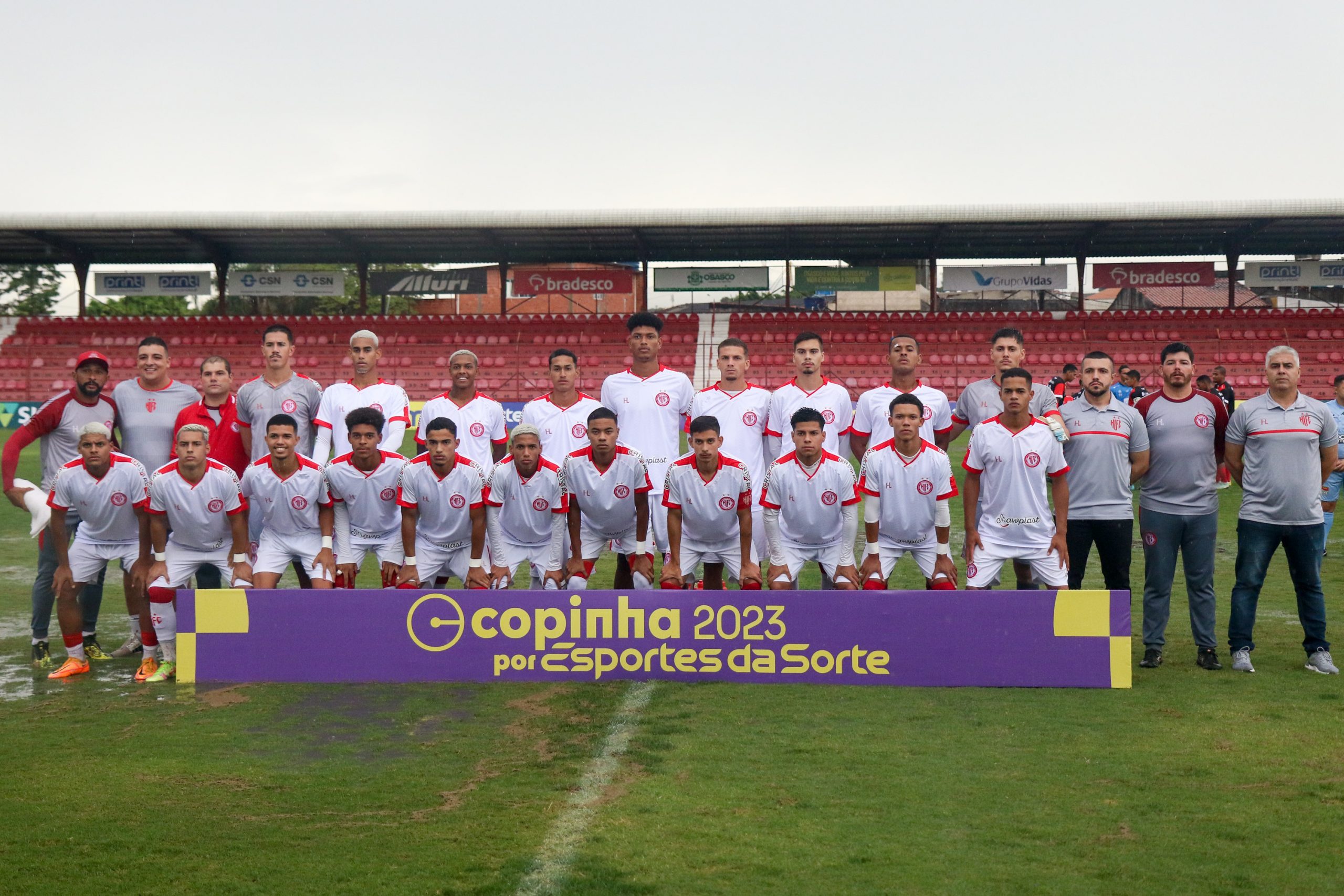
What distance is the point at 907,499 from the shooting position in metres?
7.32

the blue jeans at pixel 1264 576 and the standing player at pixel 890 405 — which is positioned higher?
the standing player at pixel 890 405

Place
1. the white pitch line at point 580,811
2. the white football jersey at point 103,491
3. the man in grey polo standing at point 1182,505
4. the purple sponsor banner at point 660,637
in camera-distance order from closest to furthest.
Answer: the white pitch line at point 580,811 < the purple sponsor banner at point 660,637 < the man in grey polo standing at point 1182,505 < the white football jersey at point 103,491

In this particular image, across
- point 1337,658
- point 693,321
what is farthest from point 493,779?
point 693,321

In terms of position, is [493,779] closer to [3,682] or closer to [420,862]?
[420,862]

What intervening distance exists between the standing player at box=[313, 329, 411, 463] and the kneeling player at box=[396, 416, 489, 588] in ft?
2.57

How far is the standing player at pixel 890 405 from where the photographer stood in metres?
8.18

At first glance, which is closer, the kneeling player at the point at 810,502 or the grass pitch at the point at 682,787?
the grass pitch at the point at 682,787

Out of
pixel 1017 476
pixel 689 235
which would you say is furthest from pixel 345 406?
pixel 689 235

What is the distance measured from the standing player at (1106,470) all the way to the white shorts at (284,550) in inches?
193

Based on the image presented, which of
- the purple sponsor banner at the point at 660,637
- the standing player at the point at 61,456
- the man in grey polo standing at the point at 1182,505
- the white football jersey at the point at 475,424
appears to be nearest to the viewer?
the purple sponsor banner at the point at 660,637

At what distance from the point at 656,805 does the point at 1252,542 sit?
438 centimetres

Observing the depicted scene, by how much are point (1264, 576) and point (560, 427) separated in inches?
188

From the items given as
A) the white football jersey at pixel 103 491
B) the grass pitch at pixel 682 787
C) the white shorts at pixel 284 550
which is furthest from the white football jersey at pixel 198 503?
the grass pitch at pixel 682 787

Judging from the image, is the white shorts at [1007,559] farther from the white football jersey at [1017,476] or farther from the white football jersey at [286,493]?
the white football jersey at [286,493]
